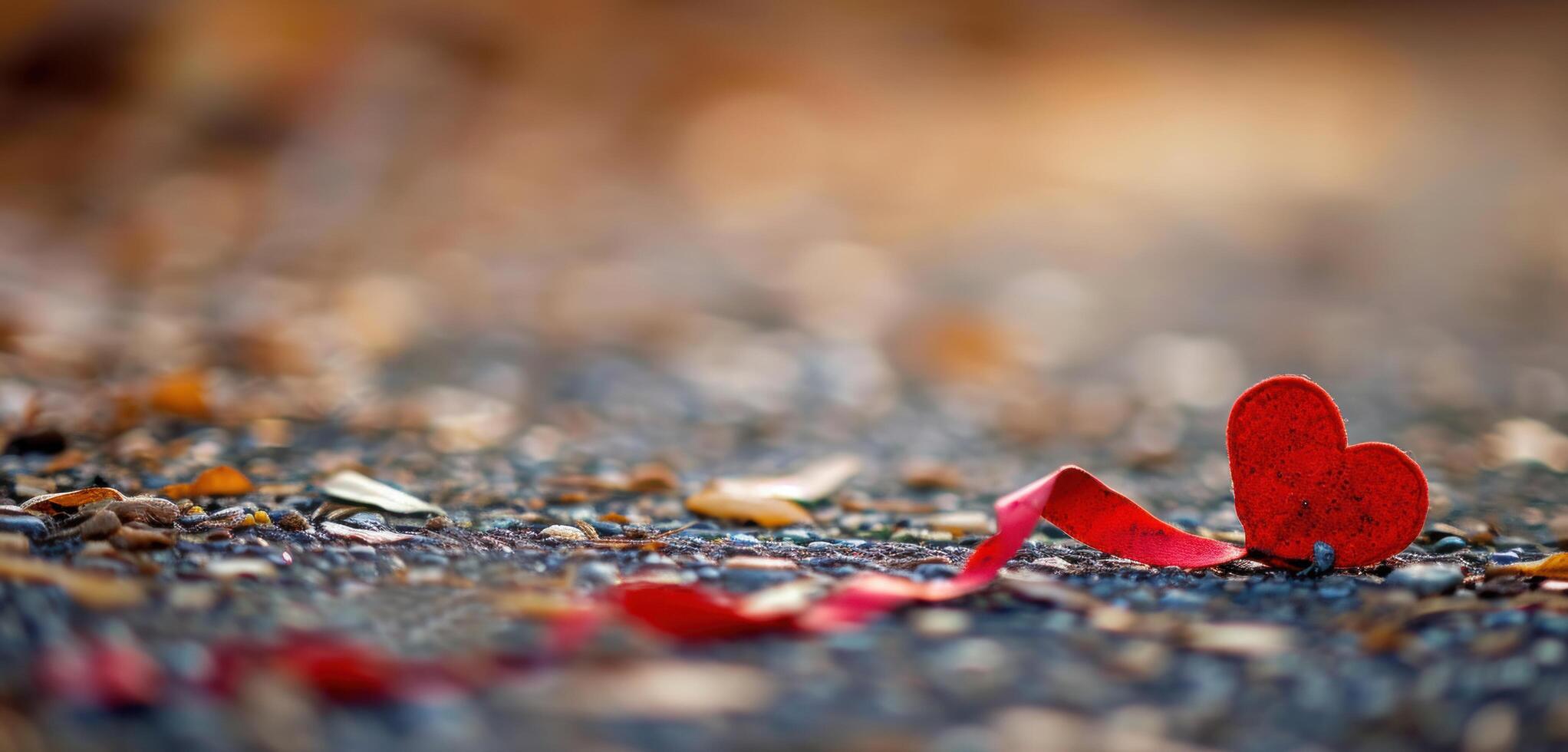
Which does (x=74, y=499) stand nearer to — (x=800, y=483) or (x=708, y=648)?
(x=708, y=648)

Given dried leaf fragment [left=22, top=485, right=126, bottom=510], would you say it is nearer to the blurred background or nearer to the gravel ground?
the gravel ground

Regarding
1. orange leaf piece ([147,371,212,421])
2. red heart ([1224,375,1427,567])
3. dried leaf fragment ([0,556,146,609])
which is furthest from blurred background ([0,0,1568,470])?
red heart ([1224,375,1427,567])

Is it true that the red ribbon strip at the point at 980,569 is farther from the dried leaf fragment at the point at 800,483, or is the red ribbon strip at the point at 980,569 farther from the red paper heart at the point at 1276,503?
the dried leaf fragment at the point at 800,483

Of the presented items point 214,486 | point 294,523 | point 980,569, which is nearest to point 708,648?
point 980,569

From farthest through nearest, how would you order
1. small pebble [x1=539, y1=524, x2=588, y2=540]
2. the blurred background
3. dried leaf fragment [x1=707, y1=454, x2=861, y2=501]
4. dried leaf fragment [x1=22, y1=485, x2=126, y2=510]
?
1. the blurred background
2. dried leaf fragment [x1=707, y1=454, x2=861, y2=501]
3. small pebble [x1=539, y1=524, x2=588, y2=540]
4. dried leaf fragment [x1=22, y1=485, x2=126, y2=510]

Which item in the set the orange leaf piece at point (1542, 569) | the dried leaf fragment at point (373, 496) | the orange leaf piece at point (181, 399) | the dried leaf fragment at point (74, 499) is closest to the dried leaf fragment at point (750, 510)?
the dried leaf fragment at point (373, 496)

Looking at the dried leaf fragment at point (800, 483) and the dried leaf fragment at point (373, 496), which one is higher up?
the dried leaf fragment at point (800, 483)
